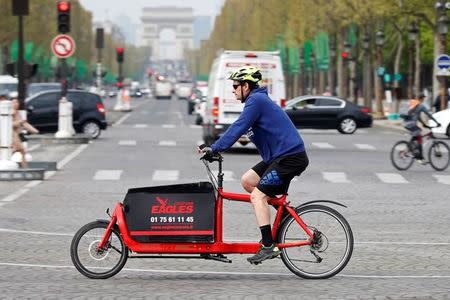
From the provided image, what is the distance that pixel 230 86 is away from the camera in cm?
3475

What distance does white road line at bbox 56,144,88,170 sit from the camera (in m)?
29.4

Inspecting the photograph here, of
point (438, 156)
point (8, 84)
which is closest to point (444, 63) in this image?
point (8, 84)

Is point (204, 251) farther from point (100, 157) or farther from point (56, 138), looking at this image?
point (56, 138)

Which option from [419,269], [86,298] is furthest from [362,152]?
[86,298]

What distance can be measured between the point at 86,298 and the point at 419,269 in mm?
3304

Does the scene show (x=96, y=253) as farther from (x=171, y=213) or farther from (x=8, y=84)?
(x=8, y=84)

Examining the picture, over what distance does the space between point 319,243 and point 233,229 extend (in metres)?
4.56

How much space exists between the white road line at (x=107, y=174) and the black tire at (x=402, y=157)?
559cm

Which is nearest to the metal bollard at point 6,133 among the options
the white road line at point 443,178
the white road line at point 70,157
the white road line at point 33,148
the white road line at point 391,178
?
the white road line at point 70,157

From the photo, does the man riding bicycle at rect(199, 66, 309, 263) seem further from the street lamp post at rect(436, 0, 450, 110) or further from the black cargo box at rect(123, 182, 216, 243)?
the street lamp post at rect(436, 0, 450, 110)

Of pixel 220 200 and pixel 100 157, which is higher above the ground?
pixel 220 200

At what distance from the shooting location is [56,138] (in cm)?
3988

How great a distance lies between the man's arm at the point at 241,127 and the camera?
11289 mm

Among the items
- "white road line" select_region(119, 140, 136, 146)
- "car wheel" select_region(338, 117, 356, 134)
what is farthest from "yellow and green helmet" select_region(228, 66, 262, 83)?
"car wheel" select_region(338, 117, 356, 134)
